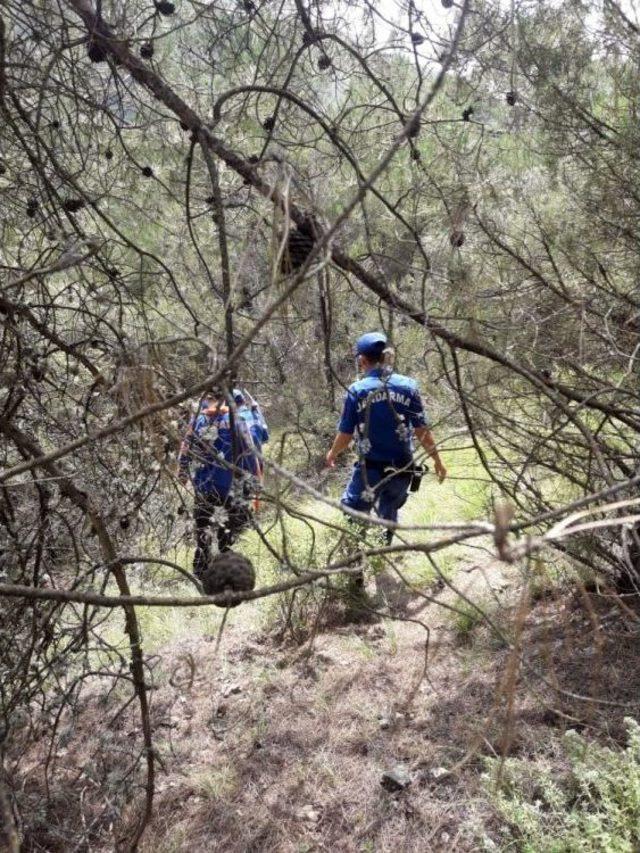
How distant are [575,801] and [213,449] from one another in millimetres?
2005

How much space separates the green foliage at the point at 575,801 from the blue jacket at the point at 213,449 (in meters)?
1.46

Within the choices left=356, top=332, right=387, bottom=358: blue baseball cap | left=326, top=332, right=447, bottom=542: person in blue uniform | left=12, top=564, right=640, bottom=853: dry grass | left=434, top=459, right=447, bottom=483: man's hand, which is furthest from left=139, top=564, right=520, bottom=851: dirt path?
left=356, top=332, right=387, bottom=358: blue baseball cap

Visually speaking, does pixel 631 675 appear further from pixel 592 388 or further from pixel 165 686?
pixel 165 686

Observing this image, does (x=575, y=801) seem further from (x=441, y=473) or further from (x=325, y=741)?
(x=441, y=473)

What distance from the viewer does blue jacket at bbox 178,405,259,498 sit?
4.21 feet

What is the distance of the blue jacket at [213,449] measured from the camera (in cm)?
128

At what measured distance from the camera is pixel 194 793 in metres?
3.17

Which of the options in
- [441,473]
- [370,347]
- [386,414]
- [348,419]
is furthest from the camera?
[386,414]

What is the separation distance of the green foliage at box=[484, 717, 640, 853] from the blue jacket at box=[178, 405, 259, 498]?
1.46m

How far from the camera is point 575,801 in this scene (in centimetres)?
250

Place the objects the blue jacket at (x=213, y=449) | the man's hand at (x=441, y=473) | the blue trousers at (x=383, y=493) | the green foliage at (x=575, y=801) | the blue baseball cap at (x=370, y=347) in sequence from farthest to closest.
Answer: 1. the blue trousers at (x=383, y=493)
2. the blue baseball cap at (x=370, y=347)
3. the man's hand at (x=441, y=473)
4. the green foliage at (x=575, y=801)
5. the blue jacket at (x=213, y=449)

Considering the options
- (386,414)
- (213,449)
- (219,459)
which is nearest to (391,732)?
(386,414)

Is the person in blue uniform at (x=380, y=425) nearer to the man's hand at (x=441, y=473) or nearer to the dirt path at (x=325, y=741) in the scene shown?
the man's hand at (x=441, y=473)

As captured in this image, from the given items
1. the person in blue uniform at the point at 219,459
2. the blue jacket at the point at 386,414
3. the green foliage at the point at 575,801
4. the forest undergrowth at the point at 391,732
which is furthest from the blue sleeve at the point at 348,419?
the green foliage at the point at 575,801
